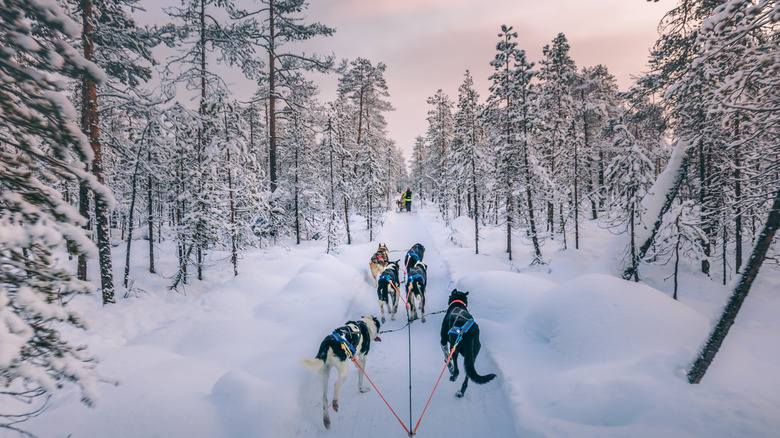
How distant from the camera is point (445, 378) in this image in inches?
243

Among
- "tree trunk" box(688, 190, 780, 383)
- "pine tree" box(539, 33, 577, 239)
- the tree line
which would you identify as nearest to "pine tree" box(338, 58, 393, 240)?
the tree line

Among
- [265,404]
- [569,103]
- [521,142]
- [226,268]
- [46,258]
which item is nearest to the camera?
[46,258]

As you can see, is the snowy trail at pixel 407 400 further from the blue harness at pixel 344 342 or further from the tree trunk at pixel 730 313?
the tree trunk at pixel 730 313

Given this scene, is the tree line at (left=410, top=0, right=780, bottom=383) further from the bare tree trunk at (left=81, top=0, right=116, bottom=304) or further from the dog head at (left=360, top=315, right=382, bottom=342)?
the bare tree trunk at (left=81, top=0, right=116, bottom=304)

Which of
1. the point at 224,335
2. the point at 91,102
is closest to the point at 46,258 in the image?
the point at 224,335

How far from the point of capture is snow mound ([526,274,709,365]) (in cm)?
543

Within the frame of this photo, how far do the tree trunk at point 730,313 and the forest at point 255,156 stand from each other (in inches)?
1.2

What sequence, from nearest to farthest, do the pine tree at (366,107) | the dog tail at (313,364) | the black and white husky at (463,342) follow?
the dog tail at (313,364)
the black and white husky at (463,342)
the pine tree at (366,107)

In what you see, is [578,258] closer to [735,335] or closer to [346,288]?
[735,335]

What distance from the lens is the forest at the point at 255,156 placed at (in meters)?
2.82

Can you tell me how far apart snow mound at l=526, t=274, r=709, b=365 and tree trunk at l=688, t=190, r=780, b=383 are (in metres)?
0.49

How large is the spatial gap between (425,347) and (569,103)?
79.1 feet

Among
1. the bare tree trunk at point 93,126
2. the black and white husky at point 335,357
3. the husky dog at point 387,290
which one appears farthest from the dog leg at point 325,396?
the bare tree trunk at point 93,126

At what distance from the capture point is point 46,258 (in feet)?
10.3
